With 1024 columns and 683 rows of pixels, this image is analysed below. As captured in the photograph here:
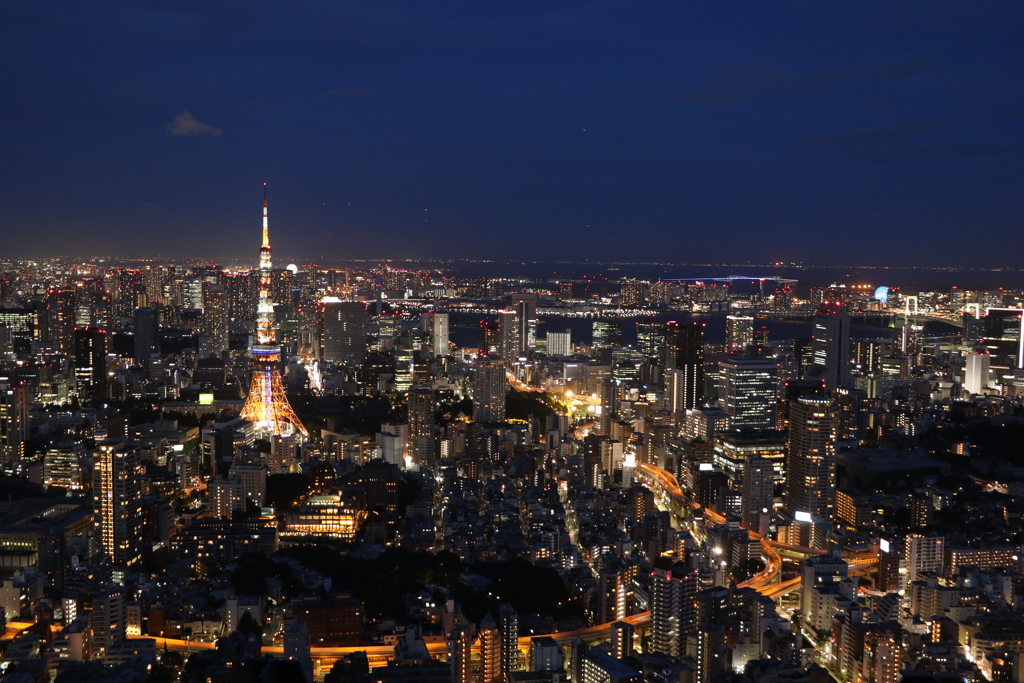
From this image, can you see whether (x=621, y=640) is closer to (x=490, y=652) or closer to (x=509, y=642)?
(x=509, y=642)

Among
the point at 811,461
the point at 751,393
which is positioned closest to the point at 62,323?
the point at 751,393

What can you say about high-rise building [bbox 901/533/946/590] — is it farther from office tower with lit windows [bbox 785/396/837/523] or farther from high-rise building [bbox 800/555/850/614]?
office tower with lit windows [bbox 785/396/837/523]

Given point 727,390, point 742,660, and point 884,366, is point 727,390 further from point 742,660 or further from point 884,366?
point 742,660

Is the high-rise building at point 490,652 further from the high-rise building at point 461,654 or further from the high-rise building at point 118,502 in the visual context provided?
the high-rise building at point 118,502

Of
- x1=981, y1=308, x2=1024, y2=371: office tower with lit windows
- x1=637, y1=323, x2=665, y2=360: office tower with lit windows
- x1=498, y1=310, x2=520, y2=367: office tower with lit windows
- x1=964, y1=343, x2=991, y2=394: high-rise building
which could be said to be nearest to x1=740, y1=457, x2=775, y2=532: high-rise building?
x1=637, y1=323, x2=665, y2=360: office tower with lit windows

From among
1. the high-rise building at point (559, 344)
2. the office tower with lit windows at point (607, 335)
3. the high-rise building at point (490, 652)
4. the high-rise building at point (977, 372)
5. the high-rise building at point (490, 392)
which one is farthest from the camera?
the high-rise building at point (559, 344)

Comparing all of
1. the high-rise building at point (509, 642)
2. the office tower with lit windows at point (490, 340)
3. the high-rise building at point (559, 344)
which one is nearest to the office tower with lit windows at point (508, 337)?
the office tower with lit windows at point (490, 340)

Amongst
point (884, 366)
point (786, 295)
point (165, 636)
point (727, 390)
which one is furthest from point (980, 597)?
point (786, 295)
